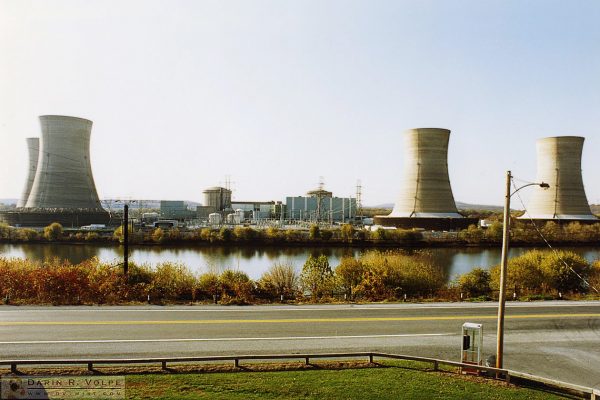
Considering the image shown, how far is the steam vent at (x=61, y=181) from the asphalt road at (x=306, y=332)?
89.6ft

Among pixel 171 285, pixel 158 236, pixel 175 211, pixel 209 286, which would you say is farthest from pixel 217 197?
pixel 171 285

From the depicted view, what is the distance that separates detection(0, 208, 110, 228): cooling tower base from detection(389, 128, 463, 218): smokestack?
1316 inches

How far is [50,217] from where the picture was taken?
141 feet

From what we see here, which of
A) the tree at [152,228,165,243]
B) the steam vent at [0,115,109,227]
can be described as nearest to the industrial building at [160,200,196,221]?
the steam vent at [0,115,109,227]

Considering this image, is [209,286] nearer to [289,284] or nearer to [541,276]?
[289,284]

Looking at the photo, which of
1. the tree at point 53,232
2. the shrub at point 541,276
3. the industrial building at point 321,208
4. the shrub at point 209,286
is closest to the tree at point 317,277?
the shrub at point 209,286

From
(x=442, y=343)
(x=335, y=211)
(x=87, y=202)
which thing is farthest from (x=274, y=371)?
(x=335, y=211)

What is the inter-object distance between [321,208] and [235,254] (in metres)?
29.3

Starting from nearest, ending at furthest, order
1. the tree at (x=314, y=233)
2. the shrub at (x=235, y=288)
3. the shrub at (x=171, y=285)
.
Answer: the shrub at (x=235, y=288)
the shrub at (x=171, y=285)
the tree at (x=314, y=233)

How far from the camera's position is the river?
98.0ft

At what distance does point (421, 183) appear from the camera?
37688mm

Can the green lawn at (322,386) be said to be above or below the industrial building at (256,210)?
below

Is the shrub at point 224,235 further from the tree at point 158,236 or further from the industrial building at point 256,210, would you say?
the industrial building at point 256,210

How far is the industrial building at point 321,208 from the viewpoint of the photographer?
205 ft
